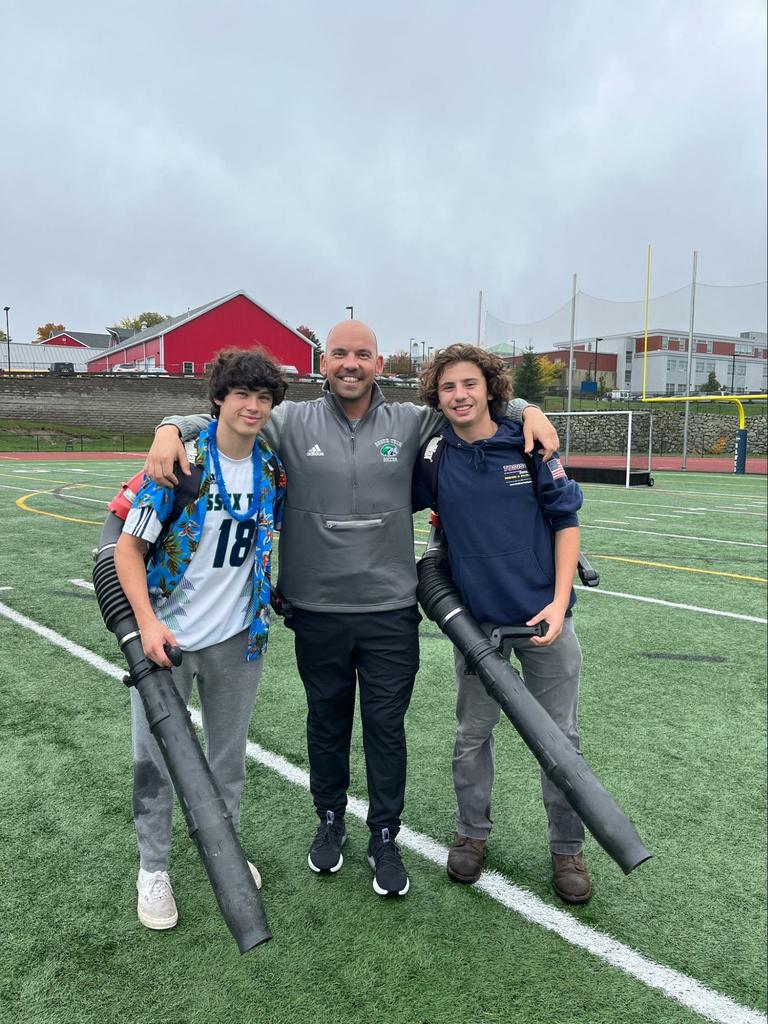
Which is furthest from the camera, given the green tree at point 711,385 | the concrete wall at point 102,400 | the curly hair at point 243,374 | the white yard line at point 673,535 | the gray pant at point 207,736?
the green tree at point 711,385

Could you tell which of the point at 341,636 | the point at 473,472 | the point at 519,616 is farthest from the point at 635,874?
the point at 473,472

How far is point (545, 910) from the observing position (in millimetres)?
2609

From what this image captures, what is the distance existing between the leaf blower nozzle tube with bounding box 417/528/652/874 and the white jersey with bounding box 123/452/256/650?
64cm

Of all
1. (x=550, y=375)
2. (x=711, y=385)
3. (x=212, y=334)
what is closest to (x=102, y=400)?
(x=212, y=334)

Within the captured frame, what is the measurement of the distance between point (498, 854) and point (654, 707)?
1.93 meters

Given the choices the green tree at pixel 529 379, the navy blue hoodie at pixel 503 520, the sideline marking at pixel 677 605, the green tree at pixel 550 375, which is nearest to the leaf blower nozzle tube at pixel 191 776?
the navy blue hoodie at pixel 503 520

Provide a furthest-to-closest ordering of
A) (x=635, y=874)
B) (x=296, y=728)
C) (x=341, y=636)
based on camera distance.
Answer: (x=296, y=728), (x=635, y=874), (x=341, y=636)

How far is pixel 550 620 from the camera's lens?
245cm

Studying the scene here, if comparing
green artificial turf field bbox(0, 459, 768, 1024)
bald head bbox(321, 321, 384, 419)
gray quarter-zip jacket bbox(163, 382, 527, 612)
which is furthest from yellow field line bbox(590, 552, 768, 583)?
bald head bbox(321, 321, 384, 419)

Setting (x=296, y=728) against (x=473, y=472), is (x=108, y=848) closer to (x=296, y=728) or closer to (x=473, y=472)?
(x=296, y=728)

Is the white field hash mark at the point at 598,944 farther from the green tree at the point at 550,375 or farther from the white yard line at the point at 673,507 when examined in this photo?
the green tree at the point at 550,375

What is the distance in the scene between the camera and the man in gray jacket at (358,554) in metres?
2.57

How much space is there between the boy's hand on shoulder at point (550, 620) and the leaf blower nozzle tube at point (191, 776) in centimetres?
113

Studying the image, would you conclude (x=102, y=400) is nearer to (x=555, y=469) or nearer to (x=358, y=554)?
(x=358, y=554)
